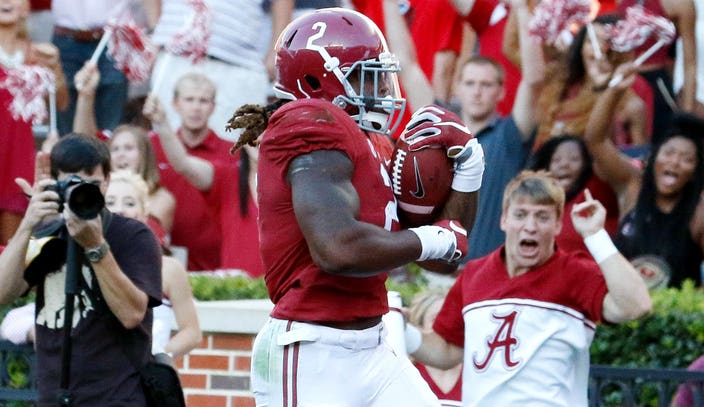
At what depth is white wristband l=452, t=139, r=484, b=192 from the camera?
4.81 m

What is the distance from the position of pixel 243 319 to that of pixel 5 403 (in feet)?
3.92

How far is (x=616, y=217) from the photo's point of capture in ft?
28.0

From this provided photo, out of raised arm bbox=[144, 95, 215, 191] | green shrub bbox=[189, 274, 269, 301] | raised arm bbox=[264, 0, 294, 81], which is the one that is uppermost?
raised arm bbox=[264, 0, 294, 81]

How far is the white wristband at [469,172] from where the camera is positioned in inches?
189

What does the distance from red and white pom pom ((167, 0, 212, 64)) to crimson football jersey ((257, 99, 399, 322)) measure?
15.8 ft

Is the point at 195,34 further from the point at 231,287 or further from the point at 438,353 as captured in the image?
the point at 438,353

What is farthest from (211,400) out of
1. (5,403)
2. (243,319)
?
(5,403)

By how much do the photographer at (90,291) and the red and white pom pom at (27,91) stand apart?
324 centimetres

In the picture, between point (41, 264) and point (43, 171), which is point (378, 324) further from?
point (43, 171)

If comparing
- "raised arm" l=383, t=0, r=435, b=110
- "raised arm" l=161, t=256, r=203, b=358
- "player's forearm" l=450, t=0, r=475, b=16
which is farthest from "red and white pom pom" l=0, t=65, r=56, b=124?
"raised arm" l=161, t=256, r=203, b=358

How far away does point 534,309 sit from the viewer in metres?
6.26

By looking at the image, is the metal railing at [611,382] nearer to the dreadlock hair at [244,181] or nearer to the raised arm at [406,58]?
the dreadlock hair at [244,181]

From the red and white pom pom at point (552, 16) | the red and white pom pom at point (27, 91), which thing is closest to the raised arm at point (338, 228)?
the red and white pom pom at point (552, 16)

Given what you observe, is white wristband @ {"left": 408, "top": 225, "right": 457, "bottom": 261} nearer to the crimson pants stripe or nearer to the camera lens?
the crimson pants stripe
